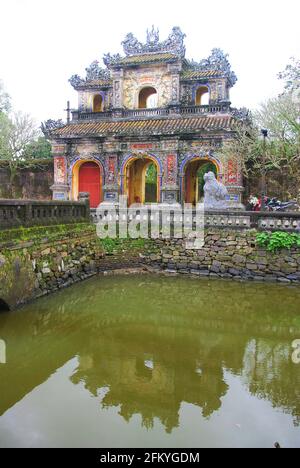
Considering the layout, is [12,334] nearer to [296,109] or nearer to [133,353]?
[133,353]

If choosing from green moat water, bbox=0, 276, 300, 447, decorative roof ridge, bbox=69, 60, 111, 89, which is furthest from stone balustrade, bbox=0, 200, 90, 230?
decorative roof ridge, bbox=69, 60, 111, 89

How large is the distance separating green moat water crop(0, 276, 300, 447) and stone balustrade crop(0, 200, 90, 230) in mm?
1757

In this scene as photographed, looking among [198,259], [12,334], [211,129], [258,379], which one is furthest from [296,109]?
[12,334]

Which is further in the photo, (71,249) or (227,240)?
(227,240)

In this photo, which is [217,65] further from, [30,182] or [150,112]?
[30,182]

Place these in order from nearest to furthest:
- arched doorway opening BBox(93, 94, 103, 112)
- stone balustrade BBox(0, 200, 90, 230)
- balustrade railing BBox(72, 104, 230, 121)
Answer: stone balustrade BBox(0, 200, 90, 230) < balustrade railing BBox(72, 104, 230, 121) < arched doorway opening BBox(93, 94, 103, 112)

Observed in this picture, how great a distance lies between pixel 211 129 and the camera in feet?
53.6

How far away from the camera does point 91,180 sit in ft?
63.2

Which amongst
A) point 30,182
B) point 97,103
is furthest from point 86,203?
point 30,182

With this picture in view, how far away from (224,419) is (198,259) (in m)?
7.80

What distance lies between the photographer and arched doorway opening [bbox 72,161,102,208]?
62.8 ft

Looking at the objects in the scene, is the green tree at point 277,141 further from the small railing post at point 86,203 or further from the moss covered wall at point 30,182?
the moss covered wall at point 30,182

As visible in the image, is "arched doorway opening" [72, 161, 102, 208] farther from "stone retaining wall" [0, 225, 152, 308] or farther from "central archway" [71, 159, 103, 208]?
"stone retaining wall" [0, 225, 152, 308]

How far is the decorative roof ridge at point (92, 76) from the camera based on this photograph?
20062mm
